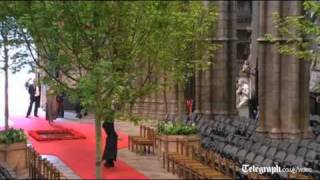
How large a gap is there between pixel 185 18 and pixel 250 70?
2269 centimetres

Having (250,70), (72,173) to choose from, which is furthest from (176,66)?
(250,70)

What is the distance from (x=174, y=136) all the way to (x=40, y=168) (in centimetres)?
427

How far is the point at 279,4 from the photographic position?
2019 centimetres

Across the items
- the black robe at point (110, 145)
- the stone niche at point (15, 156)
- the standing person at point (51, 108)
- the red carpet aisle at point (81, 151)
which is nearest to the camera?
the stone niche at point (15, 156)

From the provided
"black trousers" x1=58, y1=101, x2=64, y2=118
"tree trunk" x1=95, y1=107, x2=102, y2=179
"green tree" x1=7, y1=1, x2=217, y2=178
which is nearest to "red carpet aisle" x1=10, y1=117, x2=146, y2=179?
"green tree" x1=7, y1=1, x2=217, y2=178

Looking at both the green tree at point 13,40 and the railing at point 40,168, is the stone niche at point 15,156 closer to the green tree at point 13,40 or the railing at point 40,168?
the railing at point 40,168

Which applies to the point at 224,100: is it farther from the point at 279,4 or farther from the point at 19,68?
the point at 19,68

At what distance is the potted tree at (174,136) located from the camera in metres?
16.5

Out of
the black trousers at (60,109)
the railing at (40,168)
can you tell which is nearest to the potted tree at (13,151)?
the railing at (40,168)

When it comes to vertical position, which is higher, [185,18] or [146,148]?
[185,18]

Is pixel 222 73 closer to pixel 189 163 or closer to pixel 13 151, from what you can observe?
pixel 189 163

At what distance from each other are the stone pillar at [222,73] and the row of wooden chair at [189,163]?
991 cm

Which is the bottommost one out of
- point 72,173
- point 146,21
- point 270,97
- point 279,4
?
point 72,173

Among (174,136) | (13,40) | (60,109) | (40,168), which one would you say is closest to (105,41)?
(13,40)
